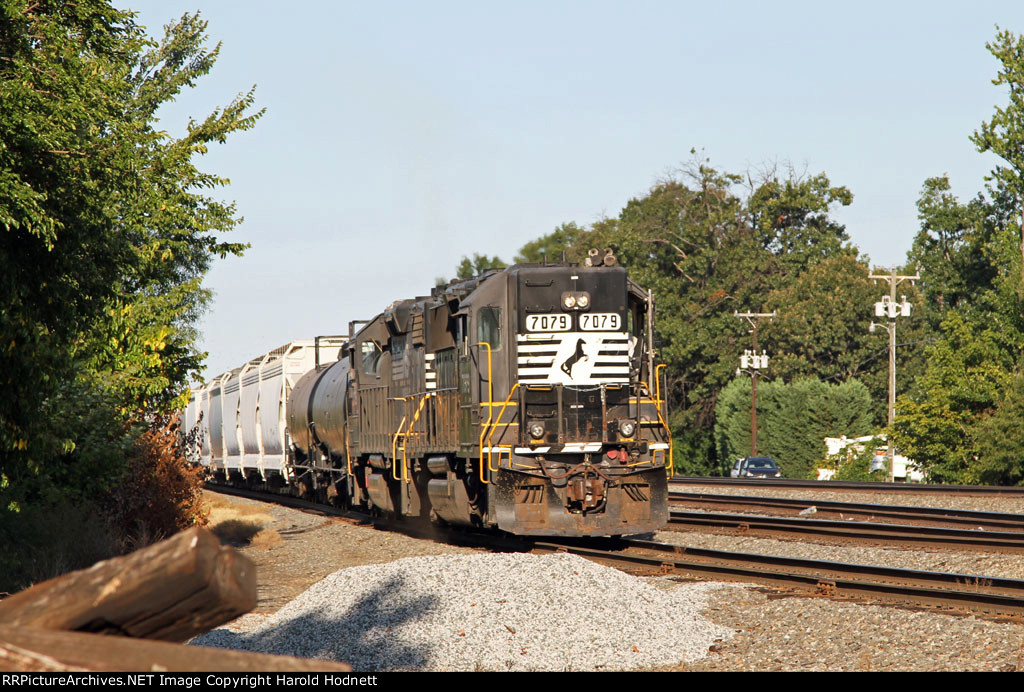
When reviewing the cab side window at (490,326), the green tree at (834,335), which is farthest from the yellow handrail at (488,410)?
the green tree at (834,335)

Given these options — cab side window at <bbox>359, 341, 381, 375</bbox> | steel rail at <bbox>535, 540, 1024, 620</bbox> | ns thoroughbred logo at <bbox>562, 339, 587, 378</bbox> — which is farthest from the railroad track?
cab side window at <bbox>359, 341, 381, 375</bbox>

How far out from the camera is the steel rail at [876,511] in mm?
19219

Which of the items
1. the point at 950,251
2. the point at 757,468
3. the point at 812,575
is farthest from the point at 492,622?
the point at 950,251

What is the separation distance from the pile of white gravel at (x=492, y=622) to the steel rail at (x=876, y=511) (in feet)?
31.0

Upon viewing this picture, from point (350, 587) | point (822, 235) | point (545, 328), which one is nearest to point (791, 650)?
point (350, 587)

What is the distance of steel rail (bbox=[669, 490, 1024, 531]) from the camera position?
19.2 metres

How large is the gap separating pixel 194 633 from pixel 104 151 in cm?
957

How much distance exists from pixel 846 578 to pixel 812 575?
39 centimetres

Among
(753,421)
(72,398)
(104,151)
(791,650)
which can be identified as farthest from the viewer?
(753,421)

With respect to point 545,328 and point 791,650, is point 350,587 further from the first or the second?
point 545,328

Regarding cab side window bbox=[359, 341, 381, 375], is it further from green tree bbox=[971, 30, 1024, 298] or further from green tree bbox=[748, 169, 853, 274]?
green tree bbox=[748, 169, 853, 274]

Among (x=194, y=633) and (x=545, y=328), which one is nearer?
(x=194, y=633)

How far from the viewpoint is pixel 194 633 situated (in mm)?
2816

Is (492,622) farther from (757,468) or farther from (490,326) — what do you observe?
(757,468)
